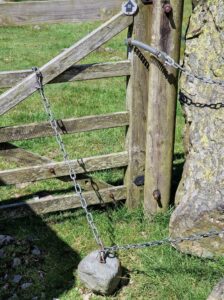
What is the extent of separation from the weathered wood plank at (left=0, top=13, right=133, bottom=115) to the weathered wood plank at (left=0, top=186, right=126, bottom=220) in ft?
3.70

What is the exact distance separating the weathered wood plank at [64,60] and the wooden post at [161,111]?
37 centimetres

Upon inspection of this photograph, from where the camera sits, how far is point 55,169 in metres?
5.65

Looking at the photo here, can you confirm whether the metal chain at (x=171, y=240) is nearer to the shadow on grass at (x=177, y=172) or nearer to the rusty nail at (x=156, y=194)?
the rusty nail at (x=156, y=194)

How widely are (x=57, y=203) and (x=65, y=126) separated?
89 cm

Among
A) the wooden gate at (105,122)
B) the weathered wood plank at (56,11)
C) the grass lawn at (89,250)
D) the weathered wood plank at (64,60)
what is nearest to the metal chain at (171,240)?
the grass lawn at (89,250)

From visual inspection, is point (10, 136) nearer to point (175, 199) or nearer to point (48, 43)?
point (175, 199)

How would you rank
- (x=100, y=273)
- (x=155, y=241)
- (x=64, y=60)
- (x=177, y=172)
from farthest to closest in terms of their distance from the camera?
(x=177, y=172) → (x=64, y=60) → (x=155, y=241) → (x=100, y=273)

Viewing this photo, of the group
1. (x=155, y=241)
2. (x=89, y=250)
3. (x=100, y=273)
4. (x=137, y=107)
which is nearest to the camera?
(x=100, y=273)

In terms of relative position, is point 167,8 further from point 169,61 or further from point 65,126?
point 65,126

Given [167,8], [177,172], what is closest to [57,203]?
[177,172]

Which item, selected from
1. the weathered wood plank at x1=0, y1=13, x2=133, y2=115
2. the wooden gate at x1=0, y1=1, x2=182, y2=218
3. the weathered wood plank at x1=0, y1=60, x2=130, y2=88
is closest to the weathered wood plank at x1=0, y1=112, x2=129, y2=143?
the wooden gate at x1=0, y1=1, x2=182, y2=218

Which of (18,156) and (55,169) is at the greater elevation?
(18,156)

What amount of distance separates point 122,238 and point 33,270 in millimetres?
972

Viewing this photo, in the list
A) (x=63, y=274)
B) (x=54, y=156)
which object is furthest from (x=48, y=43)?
(x=63, y=274)
